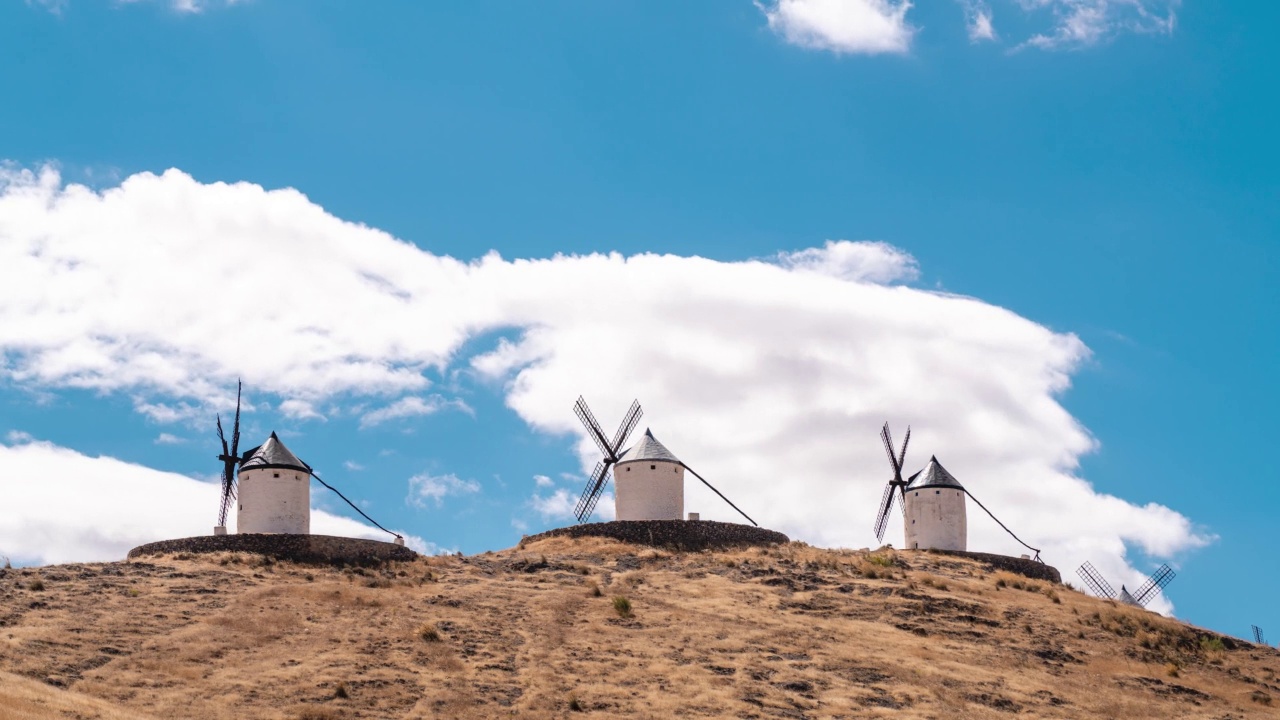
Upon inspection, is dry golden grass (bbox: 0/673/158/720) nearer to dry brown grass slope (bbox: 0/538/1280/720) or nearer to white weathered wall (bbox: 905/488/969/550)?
dry brown grass slope (bbox: 0/538/1280/720)

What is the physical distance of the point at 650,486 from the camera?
164 ft

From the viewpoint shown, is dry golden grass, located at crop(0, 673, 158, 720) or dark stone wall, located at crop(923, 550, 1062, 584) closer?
dry golden grass, located at crop(0, 673, 158, 720)

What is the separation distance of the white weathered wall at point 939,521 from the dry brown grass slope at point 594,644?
632 centimetres

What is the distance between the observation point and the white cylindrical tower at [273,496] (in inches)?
1794

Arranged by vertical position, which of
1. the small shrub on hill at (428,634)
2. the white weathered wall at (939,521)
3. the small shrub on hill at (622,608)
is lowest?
the small shrub on hill at (428,634)

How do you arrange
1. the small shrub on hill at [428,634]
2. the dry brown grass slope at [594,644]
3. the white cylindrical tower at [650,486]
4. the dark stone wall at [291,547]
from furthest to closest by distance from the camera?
the white cylindrical tower at [650,486]
the dark stone wall at [291,547]
the small shrub on hill at [428,634]
the dry brown grass slope at [594,644]

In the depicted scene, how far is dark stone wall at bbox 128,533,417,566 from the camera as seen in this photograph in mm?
43312

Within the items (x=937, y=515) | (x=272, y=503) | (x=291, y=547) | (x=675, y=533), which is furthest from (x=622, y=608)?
(x=937, y=515)

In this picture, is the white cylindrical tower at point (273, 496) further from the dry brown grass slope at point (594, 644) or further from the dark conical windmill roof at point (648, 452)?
the dark conical windmill roof at point (648, 452)

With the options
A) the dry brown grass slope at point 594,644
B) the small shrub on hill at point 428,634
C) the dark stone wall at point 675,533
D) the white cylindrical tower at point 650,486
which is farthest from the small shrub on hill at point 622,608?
the white cylindrical tower at point 650,486

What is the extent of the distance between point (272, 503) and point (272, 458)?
1543 mm

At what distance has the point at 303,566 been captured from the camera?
4262cm

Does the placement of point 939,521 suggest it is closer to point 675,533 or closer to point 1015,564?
point 1015,564

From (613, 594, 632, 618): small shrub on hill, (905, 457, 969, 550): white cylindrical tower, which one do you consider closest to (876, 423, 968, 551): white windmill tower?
(905, 457, 969, 550): white cylindrical tower
